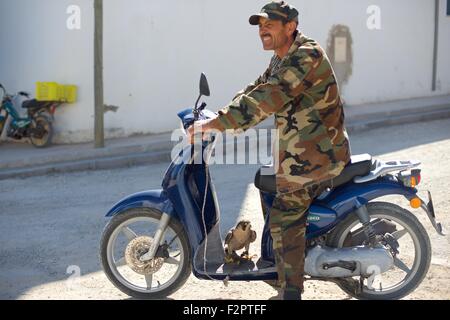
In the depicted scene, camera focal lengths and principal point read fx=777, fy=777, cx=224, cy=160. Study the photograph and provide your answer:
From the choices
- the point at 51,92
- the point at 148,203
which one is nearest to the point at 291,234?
the point at 148,203

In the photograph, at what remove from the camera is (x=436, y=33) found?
1483 centimetres

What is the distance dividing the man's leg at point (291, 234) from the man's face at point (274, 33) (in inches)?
32.8

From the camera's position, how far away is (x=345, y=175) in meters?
4.46

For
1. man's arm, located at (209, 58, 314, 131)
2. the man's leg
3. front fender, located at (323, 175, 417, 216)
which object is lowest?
the man's leg

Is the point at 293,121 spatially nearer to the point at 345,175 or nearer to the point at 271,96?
the point at 271,96

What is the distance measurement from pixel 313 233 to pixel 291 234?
0.68 feet

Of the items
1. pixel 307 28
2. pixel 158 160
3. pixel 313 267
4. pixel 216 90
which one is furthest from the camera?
pixel 307 28

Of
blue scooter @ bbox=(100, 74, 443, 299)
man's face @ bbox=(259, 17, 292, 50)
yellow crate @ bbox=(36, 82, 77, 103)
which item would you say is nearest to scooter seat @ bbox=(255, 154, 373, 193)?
blue scooter @ bbox=(100, 74, 443, 299)

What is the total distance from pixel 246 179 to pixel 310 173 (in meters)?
3.98

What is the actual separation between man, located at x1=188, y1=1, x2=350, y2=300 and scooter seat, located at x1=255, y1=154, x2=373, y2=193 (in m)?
0.07

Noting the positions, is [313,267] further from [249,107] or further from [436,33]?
[436,33]

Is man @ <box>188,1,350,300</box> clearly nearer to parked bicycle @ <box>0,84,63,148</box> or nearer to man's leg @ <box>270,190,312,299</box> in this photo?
man's leg @ <box>270,190,312,299</box>

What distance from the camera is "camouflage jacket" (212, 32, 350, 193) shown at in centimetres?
412
